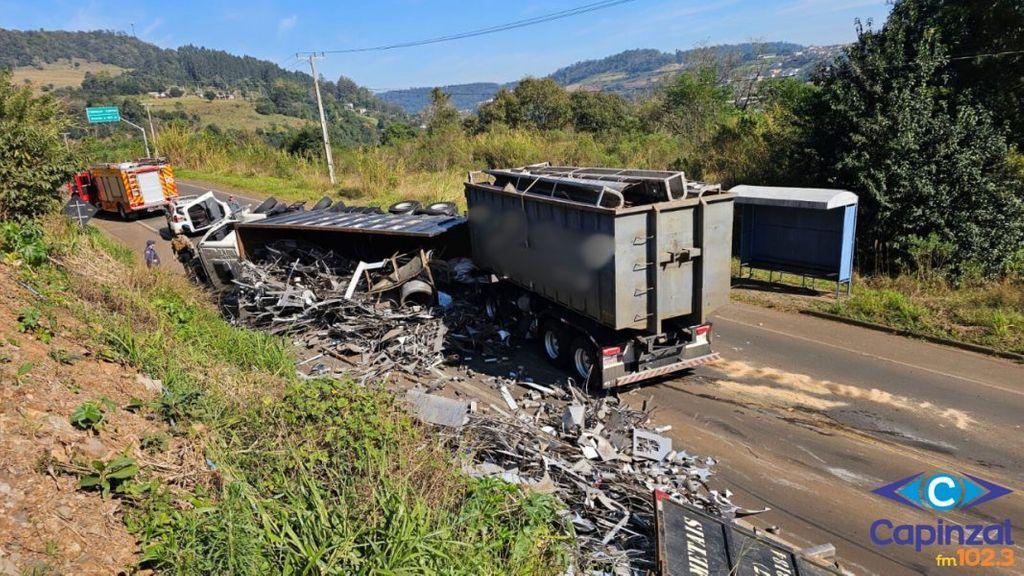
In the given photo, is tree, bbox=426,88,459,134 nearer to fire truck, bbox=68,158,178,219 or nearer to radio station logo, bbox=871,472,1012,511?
fire truck, bbox=68,158,178,219

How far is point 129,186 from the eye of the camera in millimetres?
26469

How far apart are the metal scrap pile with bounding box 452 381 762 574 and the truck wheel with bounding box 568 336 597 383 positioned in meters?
0.81

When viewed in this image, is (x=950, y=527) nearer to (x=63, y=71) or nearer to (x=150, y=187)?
(x=150, y=187)

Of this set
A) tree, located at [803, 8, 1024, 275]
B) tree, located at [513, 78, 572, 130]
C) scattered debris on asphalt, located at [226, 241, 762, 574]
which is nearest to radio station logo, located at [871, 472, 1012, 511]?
scattered debris on asphalt, located at [226, 241, 762, 574]

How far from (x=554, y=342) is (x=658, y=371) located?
1.83 metres

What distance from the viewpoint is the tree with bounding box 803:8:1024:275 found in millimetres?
13953

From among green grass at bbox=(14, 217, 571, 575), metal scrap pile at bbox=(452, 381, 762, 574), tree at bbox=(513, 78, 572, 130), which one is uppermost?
tree at bbox=(513, 78, 572, 130)

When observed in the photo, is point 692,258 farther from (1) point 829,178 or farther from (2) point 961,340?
(1) point 829,178

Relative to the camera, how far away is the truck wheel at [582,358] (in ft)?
29.9

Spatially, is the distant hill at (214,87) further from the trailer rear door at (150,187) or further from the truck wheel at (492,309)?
the truck wheel at (492,309)

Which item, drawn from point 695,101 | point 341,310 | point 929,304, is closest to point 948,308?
point 929,304

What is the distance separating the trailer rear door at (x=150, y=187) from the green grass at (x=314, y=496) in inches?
896

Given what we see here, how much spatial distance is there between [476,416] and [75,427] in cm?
404

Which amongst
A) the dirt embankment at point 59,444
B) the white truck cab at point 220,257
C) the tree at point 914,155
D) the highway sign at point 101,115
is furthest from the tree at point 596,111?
the dirt embankment at point 59,444
